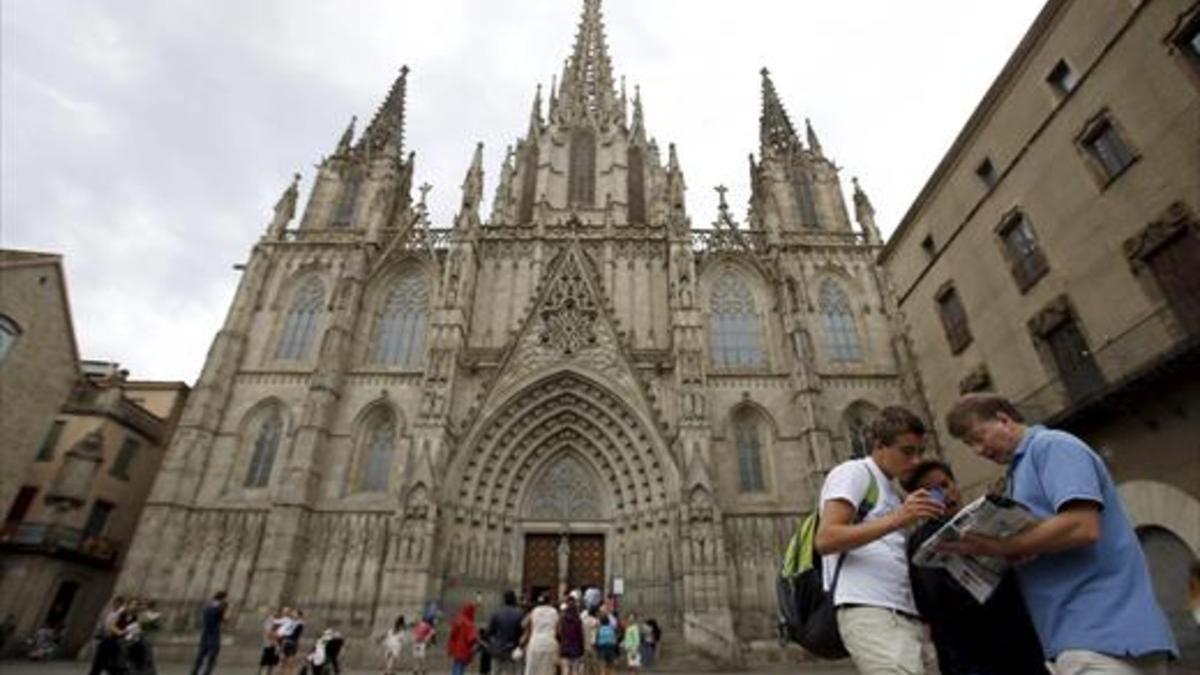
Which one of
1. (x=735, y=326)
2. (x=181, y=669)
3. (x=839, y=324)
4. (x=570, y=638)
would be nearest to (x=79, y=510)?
(x=181, y=669)

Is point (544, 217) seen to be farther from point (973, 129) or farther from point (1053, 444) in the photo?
point (1053, 444)

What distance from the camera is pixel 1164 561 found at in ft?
35.3

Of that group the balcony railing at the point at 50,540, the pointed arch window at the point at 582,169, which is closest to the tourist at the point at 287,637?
the balcony railing at the point at 50,540

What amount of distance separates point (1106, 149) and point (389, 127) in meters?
32.0

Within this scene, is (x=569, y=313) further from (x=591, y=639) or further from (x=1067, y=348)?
(x=1067, y=348)

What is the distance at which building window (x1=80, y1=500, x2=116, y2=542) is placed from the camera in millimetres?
23266

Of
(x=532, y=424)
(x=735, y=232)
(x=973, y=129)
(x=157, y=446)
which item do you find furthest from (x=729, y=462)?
(x=157, y=446)

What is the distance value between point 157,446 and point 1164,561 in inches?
1364

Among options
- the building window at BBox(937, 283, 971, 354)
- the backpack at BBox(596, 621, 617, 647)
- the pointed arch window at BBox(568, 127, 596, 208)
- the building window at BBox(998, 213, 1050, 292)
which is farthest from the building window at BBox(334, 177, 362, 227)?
the building window at BBox(998, 213, 1050, 292)

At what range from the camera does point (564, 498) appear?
72.5ft

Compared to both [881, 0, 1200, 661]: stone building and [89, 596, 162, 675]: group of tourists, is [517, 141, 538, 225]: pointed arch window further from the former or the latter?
[89, 596, 162, 675]: group of tourists

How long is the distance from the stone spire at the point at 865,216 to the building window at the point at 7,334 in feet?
101

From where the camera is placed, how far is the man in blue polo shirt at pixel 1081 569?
212cm

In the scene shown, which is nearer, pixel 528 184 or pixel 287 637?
pixel 287 637
